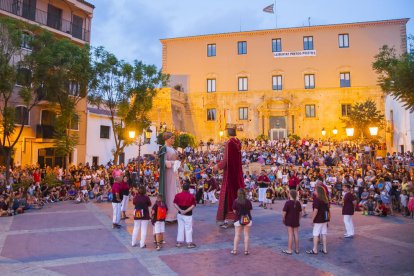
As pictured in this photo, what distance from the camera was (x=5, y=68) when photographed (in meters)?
18.8

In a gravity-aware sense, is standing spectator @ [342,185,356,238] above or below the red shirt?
below

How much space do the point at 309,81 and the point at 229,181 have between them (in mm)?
35667

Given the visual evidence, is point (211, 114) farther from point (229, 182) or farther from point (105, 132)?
point (229, 182)

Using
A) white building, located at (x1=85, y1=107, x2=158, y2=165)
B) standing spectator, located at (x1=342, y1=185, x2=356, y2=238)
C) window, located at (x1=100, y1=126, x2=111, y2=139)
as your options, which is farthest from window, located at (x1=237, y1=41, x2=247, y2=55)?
standing spectator, located at (x1=342, y1=185, x2=356, y2=238)

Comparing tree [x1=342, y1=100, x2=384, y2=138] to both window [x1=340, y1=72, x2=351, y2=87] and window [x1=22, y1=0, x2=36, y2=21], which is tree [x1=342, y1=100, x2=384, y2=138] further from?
window [x1=22, y1=0, x2=36, y2=21]

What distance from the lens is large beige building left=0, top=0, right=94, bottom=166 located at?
80.9 feet

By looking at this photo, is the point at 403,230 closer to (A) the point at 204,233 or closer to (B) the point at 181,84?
(A) the point at 204,233

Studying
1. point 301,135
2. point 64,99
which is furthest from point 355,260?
point 301,135

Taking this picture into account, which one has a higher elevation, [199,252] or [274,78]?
[274,78]

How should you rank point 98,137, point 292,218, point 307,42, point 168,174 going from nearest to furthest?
point 292,218
point 168,174
point 98,137
point 307,42

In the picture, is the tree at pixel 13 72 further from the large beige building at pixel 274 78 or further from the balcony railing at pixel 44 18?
the large beige building at pixel 274 78

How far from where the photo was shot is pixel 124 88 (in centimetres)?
2358

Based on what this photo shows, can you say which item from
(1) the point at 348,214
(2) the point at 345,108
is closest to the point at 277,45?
(2) the point at 345,108

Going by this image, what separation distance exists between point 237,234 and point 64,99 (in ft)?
62.3
